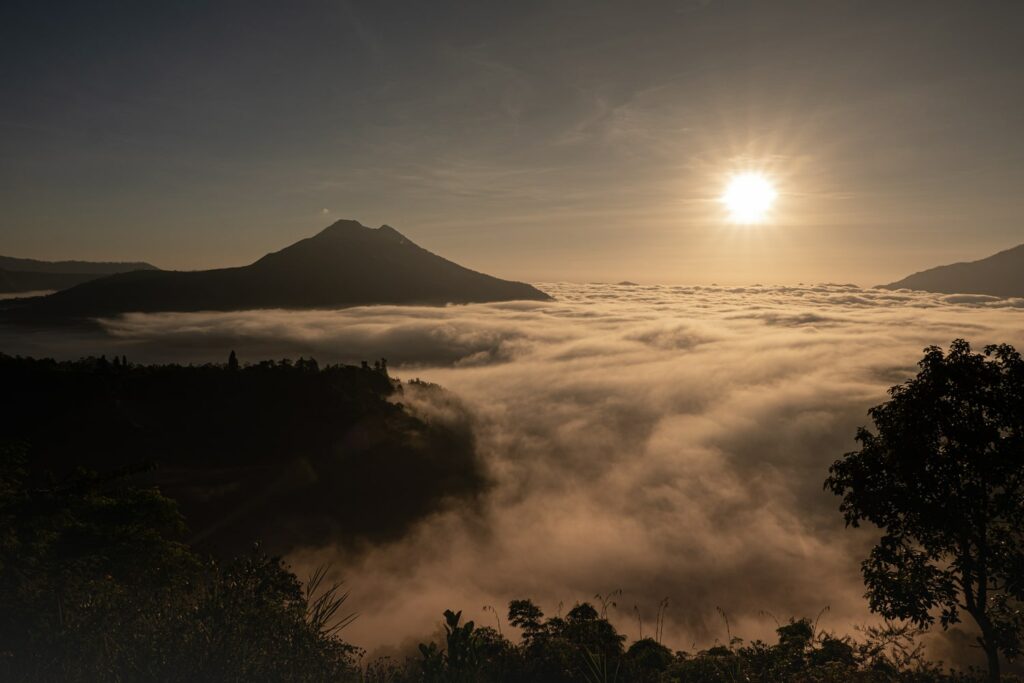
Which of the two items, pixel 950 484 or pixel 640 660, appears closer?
pixel 950 484

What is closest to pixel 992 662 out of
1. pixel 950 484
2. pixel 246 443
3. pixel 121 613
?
pixel 950 484

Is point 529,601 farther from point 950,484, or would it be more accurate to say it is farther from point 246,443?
point 246,443

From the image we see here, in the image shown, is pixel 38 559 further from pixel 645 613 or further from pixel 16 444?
pixel 645 613

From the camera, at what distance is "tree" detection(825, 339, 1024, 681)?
20266mm

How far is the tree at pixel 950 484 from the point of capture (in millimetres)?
20266

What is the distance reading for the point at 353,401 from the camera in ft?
466

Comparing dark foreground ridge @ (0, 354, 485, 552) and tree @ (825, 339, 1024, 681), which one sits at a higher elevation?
tree @ (825, 339, 1024, 681)

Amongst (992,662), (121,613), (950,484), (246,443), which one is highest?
(950,484)

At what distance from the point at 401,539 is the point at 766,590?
103 m

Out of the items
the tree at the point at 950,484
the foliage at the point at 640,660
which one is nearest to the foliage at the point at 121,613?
the foliage at the point at 640,660

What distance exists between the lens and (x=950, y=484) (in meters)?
20.9

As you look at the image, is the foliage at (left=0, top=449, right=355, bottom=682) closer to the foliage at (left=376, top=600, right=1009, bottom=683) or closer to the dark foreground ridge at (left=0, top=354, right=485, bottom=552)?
the foliage at (left=376, top=600, right=1009, bottom=683)

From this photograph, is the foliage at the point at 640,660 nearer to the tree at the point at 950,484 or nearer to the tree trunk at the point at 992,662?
the tree trunk at the point at 992,662

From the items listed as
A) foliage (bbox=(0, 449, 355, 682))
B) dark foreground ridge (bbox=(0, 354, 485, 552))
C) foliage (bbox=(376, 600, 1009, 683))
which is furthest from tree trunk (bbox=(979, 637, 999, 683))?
dark foreground ridge (bbox=(0, 354, 485, 552))
